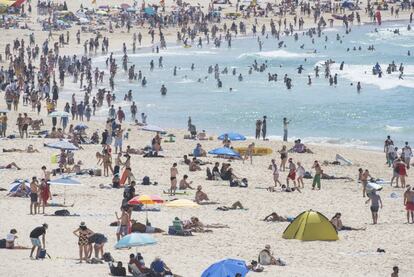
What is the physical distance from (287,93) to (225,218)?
29179mm

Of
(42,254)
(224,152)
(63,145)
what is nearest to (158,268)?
(42,254)

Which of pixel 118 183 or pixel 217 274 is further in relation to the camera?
pixel 118 183

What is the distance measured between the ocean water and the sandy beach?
6.63 metres

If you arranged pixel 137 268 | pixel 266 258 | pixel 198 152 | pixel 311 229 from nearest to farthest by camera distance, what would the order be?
pixel 137 268
pixel 266 258
pixel 311 229
pixel 198 152

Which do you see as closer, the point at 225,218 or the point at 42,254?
the point at 42,254

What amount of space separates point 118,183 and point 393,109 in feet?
78.9

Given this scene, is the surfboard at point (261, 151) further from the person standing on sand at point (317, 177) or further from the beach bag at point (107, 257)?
the beach bag at point (107, 257)

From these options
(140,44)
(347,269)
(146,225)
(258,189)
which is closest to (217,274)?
(347,269)

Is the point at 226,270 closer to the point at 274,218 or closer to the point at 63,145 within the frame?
the point at 274,218

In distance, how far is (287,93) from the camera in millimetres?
54844

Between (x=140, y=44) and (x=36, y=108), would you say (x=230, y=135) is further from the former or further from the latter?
(x=140, y=44)

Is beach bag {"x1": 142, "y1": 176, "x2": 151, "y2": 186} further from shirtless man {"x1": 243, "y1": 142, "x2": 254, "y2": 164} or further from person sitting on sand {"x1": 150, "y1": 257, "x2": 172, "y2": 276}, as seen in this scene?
person sitting on sand {"x1": 150, "y1": 257, "x2": 172, "y2": 276}

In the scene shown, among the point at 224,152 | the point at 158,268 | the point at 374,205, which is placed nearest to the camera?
the point at 158,268

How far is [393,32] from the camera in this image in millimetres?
82375
